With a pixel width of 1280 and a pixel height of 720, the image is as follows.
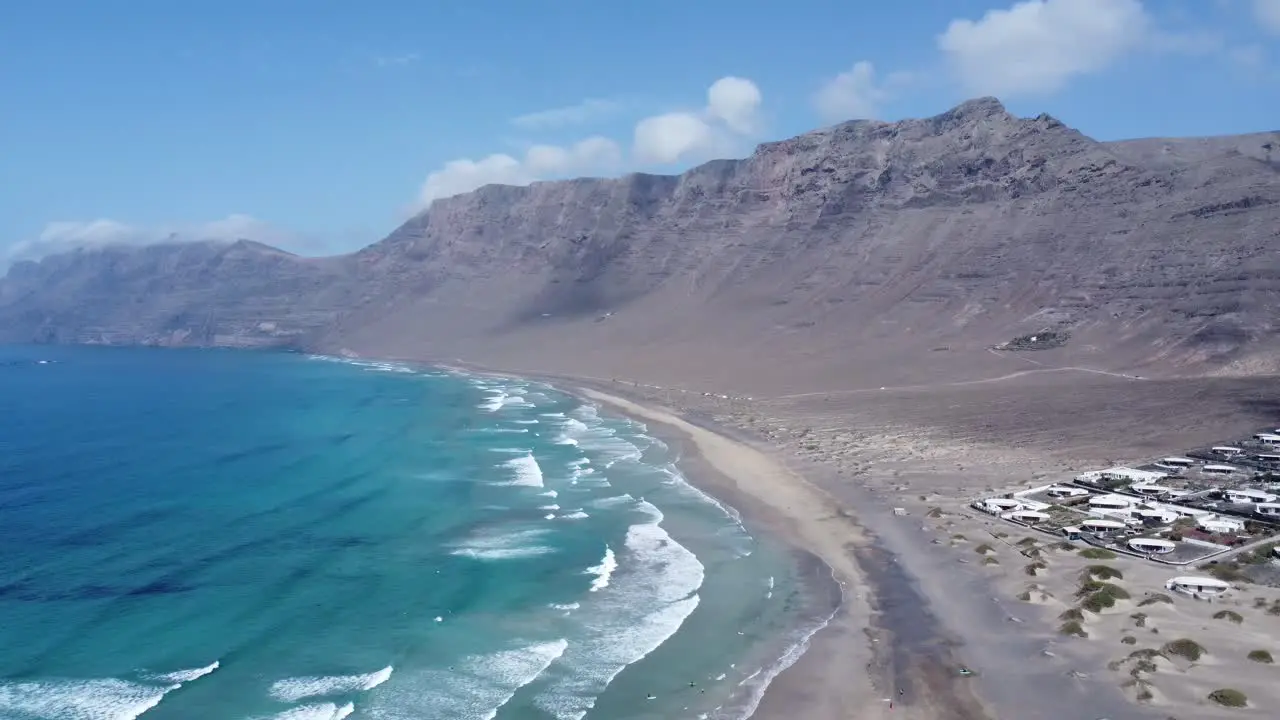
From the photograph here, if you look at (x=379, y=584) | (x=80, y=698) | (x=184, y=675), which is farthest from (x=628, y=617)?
(x=80, y=698)

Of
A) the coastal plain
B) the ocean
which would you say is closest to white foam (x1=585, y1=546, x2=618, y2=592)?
the ocean

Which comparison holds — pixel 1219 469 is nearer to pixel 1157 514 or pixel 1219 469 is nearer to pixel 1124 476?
pixel 1124 476

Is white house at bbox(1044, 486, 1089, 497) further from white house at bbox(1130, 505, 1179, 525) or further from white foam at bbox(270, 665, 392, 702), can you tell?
white foam at bbox(270, 665, 392, 702)

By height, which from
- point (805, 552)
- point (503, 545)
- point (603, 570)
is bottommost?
point (805, 552)

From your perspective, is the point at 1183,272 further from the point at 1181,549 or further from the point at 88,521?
the point at 88,521

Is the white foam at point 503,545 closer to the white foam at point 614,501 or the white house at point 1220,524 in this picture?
the white foam at point 614,501

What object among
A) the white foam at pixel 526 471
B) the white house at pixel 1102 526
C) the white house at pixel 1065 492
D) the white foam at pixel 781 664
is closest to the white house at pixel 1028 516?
the white house at pixel 1102 526
